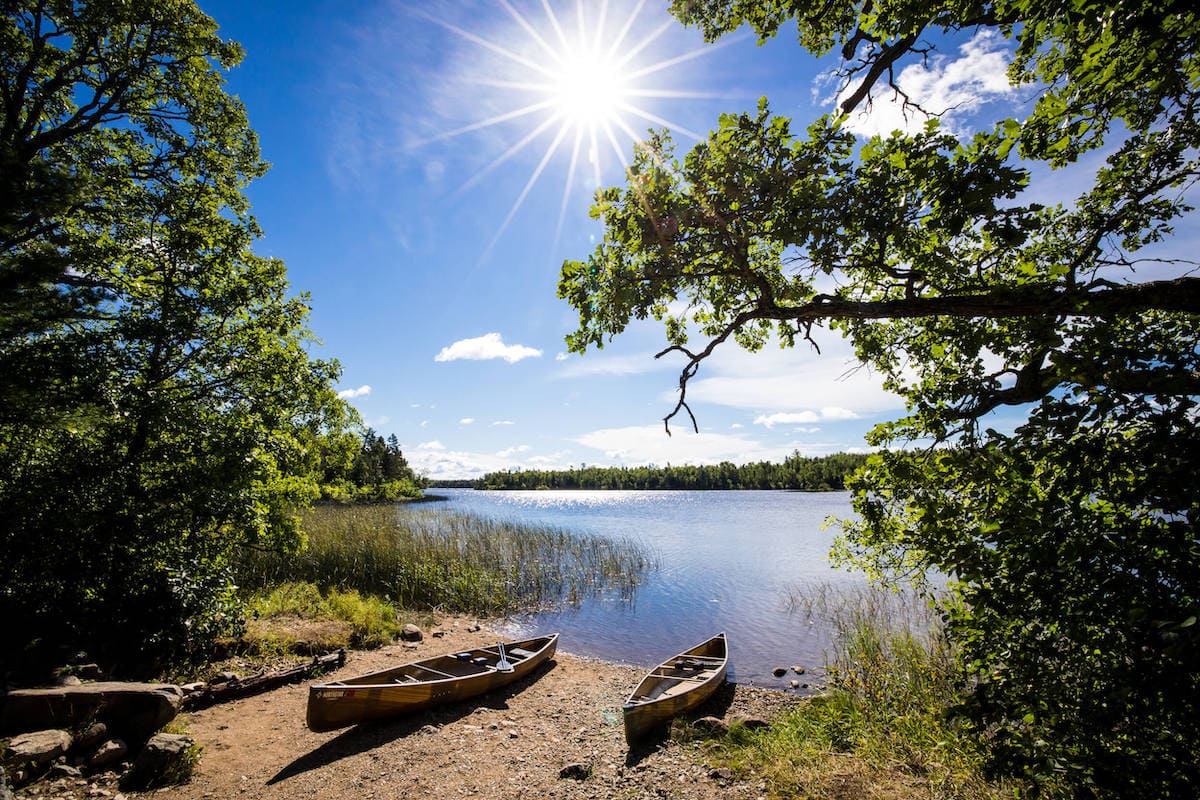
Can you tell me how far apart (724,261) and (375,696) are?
310 inches

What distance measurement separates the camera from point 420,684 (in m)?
7.39

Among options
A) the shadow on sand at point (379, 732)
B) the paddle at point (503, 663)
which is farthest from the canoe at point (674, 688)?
the paddle at point (503, 663)

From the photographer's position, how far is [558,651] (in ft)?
39.1

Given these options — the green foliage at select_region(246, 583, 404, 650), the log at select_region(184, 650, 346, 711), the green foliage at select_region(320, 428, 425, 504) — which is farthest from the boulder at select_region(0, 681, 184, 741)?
the green foliage at select_region(320, 428, 425, 504)

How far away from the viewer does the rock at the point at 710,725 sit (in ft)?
23.2

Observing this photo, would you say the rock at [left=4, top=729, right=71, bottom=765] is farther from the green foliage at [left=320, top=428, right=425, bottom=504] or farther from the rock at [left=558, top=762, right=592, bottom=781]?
the green foliage at [left=320, top=428, right=425, bottom=504]

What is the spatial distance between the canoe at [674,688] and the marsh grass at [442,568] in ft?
23.1

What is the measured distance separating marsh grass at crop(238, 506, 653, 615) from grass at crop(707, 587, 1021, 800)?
9.79 metres

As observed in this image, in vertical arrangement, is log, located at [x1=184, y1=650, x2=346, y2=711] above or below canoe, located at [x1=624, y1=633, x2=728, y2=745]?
above

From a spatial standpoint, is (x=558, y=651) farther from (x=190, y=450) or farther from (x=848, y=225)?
(x=848, y=225)

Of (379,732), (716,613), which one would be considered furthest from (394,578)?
(716,613)

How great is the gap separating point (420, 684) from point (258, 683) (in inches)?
116

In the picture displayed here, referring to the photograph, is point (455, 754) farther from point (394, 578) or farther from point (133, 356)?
point (394, 578)

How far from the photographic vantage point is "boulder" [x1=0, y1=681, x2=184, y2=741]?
516 centimetres
